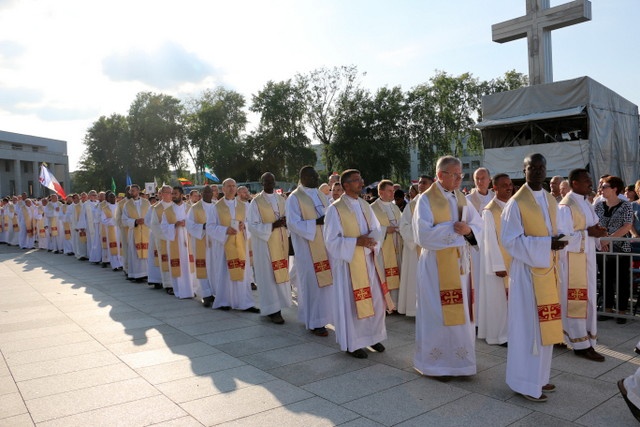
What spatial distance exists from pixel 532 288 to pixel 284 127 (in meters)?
42.7

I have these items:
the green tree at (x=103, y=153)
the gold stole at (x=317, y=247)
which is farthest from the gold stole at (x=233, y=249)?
the green tree at (x=103, y=153)

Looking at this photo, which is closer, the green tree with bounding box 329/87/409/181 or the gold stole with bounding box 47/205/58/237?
the gold stole with bounding box 47/205/58/237

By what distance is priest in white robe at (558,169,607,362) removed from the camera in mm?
5602

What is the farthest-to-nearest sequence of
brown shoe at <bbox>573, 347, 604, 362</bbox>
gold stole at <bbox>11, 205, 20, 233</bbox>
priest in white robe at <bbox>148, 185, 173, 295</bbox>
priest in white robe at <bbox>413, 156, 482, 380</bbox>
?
gold stole at <bbox>11, 205, 20, 233</bbox> < priest in white robe at <bbox>148, 185, 173, 295</bbox> < brown shoe at <bbox>573, 347, 604, 362</bbox> < priest in white robe at <bbox>413, 156, 482, 380</bbox>

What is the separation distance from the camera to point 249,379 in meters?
5.12

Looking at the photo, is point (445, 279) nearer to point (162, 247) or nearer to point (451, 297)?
point (451, 297)

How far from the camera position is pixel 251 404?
14.7ft

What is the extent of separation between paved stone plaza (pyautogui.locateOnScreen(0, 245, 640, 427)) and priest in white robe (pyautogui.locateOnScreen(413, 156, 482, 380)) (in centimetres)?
23

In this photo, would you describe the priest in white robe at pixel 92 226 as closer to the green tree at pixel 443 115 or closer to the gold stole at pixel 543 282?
the gold stole at pixel 543 282

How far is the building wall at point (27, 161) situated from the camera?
201ft

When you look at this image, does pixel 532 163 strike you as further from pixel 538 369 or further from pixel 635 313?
pixel 635 313

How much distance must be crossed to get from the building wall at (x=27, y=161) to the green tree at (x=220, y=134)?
1912 cm

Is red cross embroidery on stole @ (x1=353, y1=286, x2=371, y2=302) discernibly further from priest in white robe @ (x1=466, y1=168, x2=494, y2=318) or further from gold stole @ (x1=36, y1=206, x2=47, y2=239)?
gold stole @ (x1=36, y1=206, x2=47, y2=239)

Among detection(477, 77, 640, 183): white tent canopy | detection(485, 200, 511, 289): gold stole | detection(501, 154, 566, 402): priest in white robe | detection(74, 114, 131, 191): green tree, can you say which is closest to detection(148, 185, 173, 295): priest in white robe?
detection(485, 200, 511, 289): gold stole
